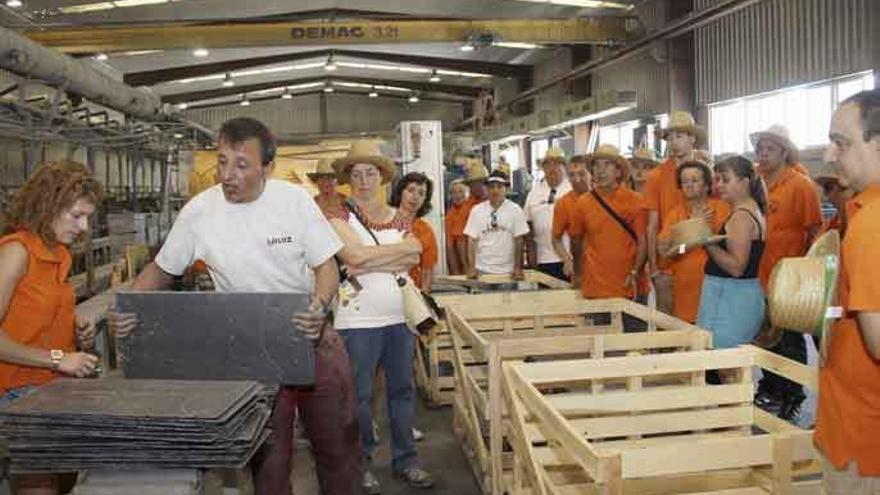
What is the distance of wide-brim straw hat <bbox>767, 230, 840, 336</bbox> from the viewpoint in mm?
2139

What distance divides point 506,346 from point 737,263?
119 centimetres

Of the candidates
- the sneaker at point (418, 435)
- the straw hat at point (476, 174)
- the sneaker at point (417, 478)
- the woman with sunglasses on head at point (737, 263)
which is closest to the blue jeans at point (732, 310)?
the woman with sunglasses on head at point (737, 263)

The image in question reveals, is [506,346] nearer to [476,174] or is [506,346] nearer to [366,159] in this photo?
[366,159]

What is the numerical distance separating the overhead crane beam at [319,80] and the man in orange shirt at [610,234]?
16.3 meters

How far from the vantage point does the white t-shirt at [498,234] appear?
21.1 feet

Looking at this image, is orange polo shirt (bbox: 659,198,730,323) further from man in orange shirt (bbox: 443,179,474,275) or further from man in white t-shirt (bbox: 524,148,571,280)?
man in orange shirt (bbox: 443,179,474,275)

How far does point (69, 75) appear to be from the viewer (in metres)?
6.50

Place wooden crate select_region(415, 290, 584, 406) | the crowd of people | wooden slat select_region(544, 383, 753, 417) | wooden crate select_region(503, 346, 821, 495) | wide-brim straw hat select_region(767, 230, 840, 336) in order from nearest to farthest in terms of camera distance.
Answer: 1. the crowd of people
2. wide-brim straw hat select_region(767, 230, 840, 336)
3. wooden crate select_region(503, 346, 821, 495)
4. wooden slat select_region(544, 383, 753, 417)
5. wooden crate select_region(415, 290, 584, 406)

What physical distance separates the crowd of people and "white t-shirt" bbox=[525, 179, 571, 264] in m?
0.06

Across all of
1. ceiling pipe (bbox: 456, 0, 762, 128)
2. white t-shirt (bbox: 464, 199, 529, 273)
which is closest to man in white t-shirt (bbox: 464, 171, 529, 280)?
white t-shirt (bbox: 464, 199, 529, 273)

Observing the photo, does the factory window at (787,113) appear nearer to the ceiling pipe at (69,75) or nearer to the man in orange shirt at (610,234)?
the man in orange shirt at (610,234)

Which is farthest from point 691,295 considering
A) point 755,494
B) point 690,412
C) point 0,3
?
point 0,3

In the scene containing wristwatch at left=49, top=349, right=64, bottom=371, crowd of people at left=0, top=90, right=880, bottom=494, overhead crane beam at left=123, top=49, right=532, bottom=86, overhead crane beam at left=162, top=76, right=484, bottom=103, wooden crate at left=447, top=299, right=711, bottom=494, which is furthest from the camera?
overhead crane beam at left=162, top=76, right=484, bottom=103

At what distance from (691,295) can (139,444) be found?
10.9 feet
